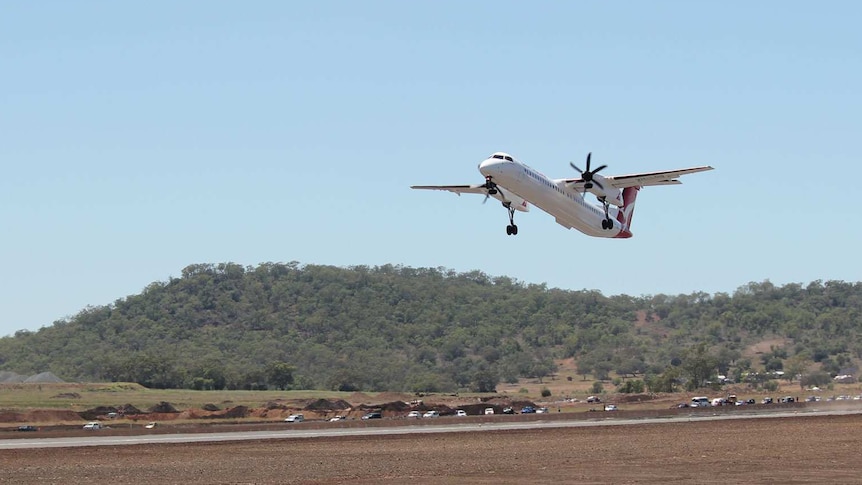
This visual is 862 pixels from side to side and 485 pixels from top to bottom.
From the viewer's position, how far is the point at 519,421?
7469 cm

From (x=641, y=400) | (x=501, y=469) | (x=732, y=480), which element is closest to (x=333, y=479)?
(x=501, y=469)

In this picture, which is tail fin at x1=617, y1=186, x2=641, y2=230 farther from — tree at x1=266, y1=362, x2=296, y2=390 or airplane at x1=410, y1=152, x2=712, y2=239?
tree at x1=266, y1=362, x2=296, y2=390

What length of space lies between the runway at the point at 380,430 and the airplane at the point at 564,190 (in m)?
13.4

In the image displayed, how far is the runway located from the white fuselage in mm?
13683

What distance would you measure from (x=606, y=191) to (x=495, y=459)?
2881 centimetres

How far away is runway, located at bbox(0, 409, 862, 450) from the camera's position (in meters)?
58.2

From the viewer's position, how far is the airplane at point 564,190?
6281 centimetres

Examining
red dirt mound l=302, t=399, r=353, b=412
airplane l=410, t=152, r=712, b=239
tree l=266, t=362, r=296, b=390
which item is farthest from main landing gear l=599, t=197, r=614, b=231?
tree l=266, t=362, r=296, b=390

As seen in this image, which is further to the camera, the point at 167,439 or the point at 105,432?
the point at 105,432

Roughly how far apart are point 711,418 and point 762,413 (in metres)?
6.81

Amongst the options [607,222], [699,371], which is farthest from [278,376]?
[607,222]

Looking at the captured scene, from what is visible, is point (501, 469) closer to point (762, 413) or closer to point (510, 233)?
point (510, 233)

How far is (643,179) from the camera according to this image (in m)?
70.6

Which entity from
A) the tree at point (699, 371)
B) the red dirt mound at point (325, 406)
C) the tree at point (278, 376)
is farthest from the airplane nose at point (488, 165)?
the tree at point (278, 376)
